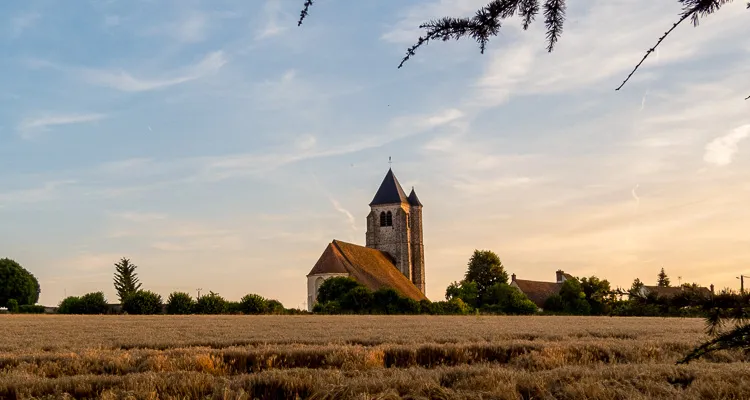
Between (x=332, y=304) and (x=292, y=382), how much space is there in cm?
4268

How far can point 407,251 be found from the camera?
312 ft

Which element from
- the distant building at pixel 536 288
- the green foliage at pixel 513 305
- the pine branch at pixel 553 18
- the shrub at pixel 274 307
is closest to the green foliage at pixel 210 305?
the shrub at pixel 274 307

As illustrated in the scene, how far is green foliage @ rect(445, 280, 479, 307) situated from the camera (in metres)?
80.7

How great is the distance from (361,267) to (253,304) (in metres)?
31.6

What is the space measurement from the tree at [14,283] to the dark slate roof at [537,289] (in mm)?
63057

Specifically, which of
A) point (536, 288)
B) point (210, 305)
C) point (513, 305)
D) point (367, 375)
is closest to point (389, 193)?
point (536, 288)

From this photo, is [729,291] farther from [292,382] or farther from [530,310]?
[530,310]

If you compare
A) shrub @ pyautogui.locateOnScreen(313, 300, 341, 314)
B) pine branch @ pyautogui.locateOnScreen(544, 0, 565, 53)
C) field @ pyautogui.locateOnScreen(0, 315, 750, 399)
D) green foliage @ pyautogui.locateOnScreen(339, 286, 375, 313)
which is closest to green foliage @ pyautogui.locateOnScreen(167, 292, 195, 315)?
shrub @ pyautogui.locateOnScreen(313, 300, 341, 314)

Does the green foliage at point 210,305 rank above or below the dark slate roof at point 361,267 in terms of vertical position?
below

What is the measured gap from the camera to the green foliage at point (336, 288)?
176 feet

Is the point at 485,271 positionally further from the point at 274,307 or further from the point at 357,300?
the point at 274,307

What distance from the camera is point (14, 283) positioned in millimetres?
87188

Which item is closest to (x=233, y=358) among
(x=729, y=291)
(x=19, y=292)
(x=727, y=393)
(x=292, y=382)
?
(x=292, y=382)

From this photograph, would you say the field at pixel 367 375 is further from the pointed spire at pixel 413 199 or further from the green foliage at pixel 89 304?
the pointed spire at pixel 413 199
